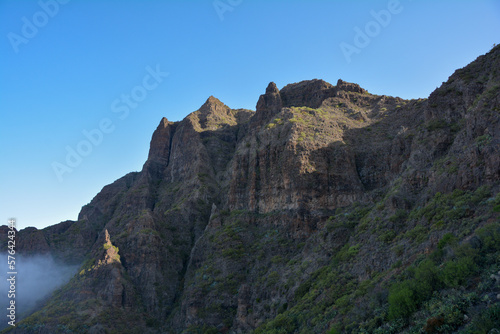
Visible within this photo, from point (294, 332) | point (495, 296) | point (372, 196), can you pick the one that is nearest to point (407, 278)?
point (495, 296)

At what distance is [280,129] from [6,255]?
91891mm

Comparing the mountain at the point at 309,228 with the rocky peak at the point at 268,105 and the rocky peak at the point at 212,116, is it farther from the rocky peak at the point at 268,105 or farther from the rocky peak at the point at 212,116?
the rocky peak at the point at 212,116

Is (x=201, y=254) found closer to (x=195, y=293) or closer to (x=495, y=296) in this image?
(x=195, y=293)

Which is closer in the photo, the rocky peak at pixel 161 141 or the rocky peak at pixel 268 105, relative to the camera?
the rocky peak at pixel 268 105

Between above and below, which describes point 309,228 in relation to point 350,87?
below

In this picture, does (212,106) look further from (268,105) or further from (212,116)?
(268,105)

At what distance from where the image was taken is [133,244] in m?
94.6

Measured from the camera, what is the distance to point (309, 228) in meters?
74.4

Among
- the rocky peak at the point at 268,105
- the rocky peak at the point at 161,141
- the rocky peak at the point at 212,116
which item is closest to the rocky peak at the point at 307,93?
the rocky peak at the point at 268,105

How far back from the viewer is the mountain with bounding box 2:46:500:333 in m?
33.2

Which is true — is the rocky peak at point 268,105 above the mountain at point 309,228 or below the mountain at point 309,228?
above

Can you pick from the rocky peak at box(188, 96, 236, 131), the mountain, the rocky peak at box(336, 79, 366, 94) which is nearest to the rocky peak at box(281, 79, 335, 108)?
the mountain

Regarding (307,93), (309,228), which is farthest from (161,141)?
(309,228)

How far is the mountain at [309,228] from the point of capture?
3319 centimetres
